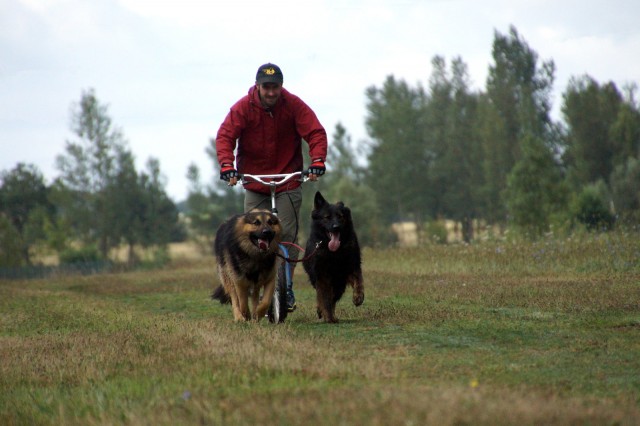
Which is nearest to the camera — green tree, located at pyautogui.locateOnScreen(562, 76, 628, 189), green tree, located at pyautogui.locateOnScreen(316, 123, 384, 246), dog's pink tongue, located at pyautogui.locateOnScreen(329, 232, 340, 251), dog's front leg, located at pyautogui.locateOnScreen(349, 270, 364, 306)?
dog's pink tongue, located at pyautogui.locateOnScreen(329, 232, 340, 251)

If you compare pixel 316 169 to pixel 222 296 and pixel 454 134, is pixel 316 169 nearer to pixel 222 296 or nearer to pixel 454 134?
pixel 222 296

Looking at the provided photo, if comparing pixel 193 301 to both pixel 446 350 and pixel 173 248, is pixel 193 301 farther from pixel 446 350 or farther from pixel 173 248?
pixel 173 248

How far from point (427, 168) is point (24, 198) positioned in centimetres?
3187

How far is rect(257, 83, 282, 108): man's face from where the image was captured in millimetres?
8805

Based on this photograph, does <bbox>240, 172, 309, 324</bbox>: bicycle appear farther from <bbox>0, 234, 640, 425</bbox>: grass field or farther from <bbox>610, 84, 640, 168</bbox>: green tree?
<bbox>610, 84, 640, 168</bbox>: green tree

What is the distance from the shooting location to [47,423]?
4855 mm

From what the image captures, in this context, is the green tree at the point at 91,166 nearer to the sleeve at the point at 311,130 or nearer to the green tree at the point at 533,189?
the green tree at the point at 533,189

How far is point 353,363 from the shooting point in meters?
5.58

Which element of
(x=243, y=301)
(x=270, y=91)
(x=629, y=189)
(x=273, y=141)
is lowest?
(x=243, y=301)

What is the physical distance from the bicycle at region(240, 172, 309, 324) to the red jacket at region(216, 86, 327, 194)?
23cm

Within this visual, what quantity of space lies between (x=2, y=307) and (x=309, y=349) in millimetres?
8880

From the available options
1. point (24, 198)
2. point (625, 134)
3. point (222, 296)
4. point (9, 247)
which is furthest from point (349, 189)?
point (222, 296)

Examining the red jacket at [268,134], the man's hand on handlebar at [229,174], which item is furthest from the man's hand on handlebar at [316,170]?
the man's hand on handlebar at [229,174]

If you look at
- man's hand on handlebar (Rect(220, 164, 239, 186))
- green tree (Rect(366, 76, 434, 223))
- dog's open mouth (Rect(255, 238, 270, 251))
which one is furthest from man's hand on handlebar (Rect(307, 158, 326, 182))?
green tree (Rect(366, 76, 434, 223))
